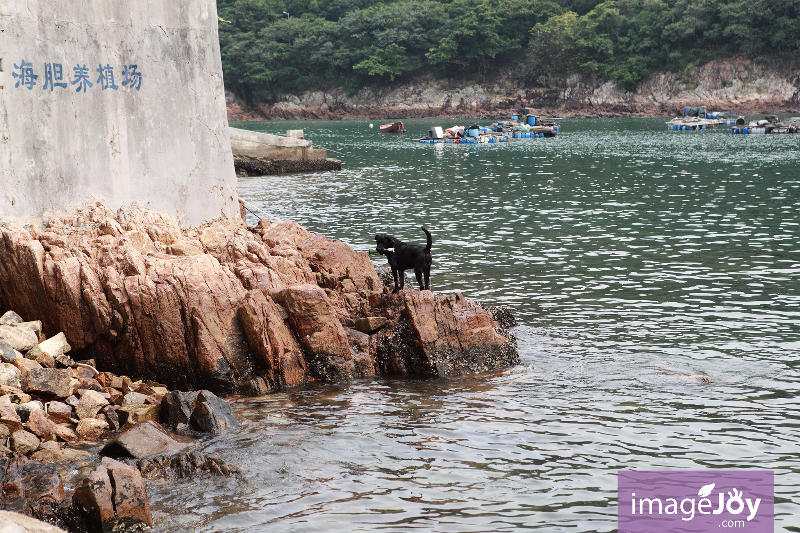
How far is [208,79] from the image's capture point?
13586mm

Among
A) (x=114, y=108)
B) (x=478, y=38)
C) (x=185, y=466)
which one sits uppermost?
(x=478, y=38)

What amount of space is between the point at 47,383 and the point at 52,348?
111 cm

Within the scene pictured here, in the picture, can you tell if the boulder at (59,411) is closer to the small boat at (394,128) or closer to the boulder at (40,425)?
the boulder at (40,425)

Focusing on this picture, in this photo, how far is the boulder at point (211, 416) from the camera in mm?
9211

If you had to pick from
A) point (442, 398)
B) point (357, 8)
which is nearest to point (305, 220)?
point (442, 398)

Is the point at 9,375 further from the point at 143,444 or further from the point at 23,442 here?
the point at 143,444

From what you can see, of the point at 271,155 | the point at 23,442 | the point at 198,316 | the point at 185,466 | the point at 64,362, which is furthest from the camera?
the point at 271,155

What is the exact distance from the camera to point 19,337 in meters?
9.91

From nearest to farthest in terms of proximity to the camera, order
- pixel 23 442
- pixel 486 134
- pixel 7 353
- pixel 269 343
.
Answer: pixel 23 442 < pixel 7 353 < pixel 269 343 < pixel 486 134

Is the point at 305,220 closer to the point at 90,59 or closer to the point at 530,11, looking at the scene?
the point at 90,59

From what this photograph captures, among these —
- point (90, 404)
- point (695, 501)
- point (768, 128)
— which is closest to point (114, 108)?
point (90, 404)

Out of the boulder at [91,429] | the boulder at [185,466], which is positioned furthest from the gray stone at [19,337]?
the boulder at [185,466]

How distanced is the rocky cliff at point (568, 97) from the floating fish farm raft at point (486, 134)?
34.5 metres

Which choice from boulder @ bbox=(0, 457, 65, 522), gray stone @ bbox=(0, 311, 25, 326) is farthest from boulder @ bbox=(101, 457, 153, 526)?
gray stone @ bbox=(0, 311, 25, 326)
